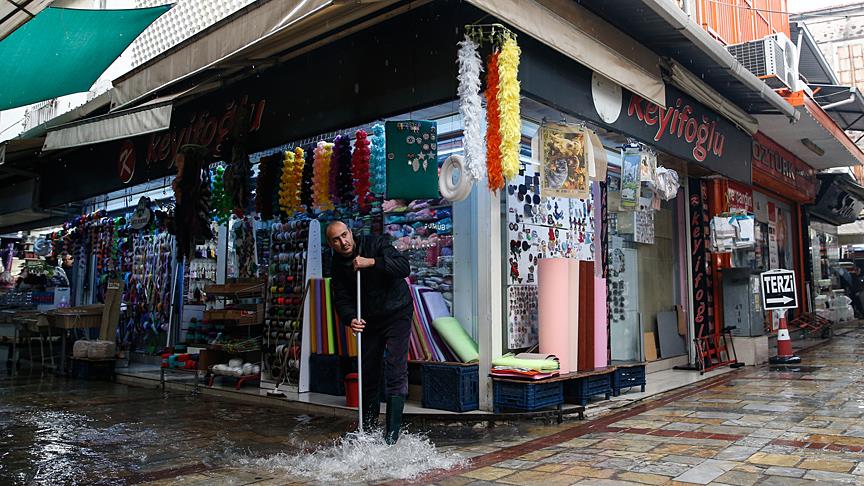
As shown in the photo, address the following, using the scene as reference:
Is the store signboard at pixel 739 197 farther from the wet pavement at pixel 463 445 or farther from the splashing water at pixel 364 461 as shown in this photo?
the splashing water at pixel 364 461

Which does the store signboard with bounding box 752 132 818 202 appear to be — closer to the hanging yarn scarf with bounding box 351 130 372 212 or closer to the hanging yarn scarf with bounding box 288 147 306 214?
the hanging yarn scarf with bounding box 351 130 372 212

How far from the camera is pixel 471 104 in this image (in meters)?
5.07

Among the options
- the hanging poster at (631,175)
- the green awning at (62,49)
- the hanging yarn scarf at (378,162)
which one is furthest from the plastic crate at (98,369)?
the hanging poster at (631,175)

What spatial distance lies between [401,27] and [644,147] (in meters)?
3.88

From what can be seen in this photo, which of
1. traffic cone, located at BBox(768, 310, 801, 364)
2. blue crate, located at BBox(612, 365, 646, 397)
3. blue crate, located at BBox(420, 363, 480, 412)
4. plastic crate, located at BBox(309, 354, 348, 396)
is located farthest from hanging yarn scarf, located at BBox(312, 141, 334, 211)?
traffic cone, located at BBox(768, 310, 801, 364)

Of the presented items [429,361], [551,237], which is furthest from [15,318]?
[551,237]

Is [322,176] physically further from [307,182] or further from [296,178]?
[296,178]

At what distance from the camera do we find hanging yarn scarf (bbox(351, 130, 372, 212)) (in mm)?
6723

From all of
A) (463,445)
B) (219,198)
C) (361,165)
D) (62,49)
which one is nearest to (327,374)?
(361,165)

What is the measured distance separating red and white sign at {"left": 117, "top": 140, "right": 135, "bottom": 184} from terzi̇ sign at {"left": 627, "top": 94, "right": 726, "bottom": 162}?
708 centimetres

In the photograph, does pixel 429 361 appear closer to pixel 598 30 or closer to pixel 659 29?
pixel 598 30

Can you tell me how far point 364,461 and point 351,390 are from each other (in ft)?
6.38

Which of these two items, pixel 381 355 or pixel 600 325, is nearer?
pixel 381 355

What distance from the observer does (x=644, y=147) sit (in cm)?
812
